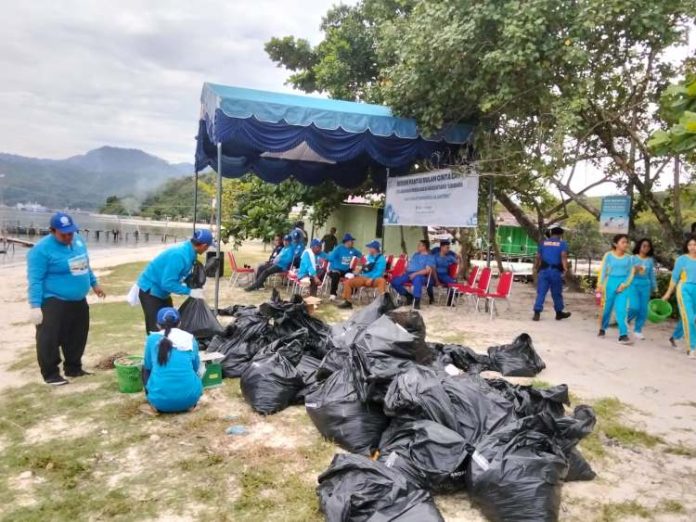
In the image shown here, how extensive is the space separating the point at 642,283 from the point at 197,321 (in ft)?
18.5

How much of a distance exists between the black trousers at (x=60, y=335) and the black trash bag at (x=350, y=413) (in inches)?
94.1

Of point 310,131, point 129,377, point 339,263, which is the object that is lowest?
point 129,377

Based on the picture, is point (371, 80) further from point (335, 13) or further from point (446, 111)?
point (446, 111)

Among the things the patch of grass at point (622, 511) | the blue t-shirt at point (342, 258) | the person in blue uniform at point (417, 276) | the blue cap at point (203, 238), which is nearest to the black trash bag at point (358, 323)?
the blue cap at point (203, 238)

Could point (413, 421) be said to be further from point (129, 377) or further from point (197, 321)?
point (197, 321)

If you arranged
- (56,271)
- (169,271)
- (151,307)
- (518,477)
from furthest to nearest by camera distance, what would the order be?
1. (151,307)
2. (169,271)
3. (56,271)
4. (518,477)

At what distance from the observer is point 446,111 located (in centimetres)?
787

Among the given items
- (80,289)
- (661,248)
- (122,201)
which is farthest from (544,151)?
(122,201)

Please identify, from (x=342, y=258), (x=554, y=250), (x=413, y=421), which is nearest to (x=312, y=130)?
(x=342, y=258)

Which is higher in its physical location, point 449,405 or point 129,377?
point 449,405

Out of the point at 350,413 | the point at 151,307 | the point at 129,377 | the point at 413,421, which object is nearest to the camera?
the point at 413,421

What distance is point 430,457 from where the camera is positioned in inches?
107

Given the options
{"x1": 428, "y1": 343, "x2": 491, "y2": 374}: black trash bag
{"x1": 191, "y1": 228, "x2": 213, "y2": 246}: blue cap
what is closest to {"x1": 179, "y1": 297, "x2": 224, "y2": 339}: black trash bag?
{"x1": 191, "y1": 228, "x2": 213, "y2": 246}: blue cap

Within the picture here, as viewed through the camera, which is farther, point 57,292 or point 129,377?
point 57,292
